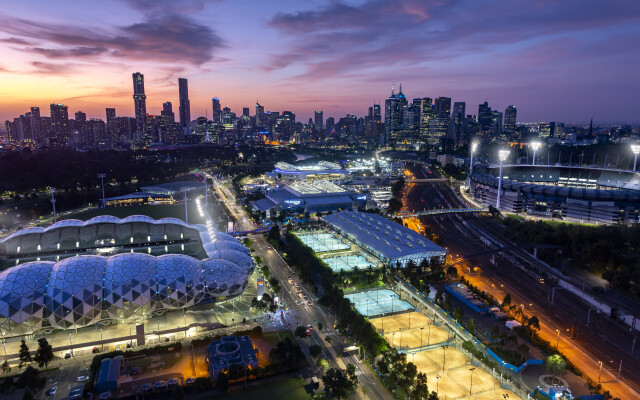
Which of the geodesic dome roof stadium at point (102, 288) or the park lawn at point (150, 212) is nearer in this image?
the geodesic dome roof stadium at point (102, 288)

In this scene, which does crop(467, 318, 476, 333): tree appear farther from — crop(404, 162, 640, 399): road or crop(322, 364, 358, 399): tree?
crop(322, 364, 358, 399): tree

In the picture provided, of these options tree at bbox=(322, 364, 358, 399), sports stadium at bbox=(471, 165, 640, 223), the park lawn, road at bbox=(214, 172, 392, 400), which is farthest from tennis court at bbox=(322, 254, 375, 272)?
sports stadium at bbox=(471, 165, 640, 223)

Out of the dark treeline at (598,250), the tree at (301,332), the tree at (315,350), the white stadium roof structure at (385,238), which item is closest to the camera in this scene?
the tree at (315,350)

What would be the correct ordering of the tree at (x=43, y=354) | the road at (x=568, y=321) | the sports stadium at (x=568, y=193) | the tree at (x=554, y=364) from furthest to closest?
the sports stadium at (x=568, y=193) → the road at (x=568, y=321) → the tree at (x=43, y=354) → the tree at (x=554, y=364)

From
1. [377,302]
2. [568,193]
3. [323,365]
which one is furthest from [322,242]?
[568,193]

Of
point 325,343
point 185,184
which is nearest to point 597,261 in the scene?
point 325,343

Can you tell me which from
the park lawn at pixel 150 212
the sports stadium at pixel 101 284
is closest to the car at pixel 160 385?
the sports stadium at pixel 101 284

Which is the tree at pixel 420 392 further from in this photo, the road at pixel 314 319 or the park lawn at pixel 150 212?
the park lawn at pixel 150 212

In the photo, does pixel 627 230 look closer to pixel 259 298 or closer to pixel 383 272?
pixel 383 272
